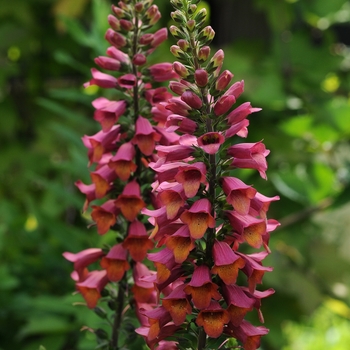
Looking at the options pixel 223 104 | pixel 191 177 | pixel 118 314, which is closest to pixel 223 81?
pixel 223 104

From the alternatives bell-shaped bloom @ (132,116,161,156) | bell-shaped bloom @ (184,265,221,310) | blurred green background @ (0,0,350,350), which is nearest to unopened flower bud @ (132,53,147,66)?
bell-shaped bloom @ (132,116,161,156)

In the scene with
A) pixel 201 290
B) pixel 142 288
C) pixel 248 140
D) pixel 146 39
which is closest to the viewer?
pixel 201 290

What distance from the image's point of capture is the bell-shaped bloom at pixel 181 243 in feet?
2.83

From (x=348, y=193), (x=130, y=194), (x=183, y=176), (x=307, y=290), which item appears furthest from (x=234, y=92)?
(x=307, y=290)

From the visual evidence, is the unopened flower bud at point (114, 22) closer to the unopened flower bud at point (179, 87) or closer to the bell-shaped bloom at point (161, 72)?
the bell-shaped bloom at point (161, 72)

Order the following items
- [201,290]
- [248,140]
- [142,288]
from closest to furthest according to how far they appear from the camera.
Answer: [201,290], [142,288], [248,140]

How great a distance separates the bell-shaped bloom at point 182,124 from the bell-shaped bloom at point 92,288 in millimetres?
318

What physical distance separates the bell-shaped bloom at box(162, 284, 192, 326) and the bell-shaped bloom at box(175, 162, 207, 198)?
13 cm

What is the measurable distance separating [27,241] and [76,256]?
1245mm

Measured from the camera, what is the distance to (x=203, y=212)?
86 cm

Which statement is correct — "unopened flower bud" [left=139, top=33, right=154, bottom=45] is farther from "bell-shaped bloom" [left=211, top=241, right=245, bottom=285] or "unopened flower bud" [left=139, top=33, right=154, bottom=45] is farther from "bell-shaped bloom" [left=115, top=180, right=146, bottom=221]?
"bell-shaped bloom" [left=211, top=241, right=245, bottom=285]

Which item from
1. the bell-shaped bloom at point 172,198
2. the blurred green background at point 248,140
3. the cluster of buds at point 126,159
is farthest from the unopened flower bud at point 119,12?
the blurred green background at point 248,140

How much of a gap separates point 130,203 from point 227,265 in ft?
0.89

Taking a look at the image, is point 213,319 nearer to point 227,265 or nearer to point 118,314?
point 227,265
